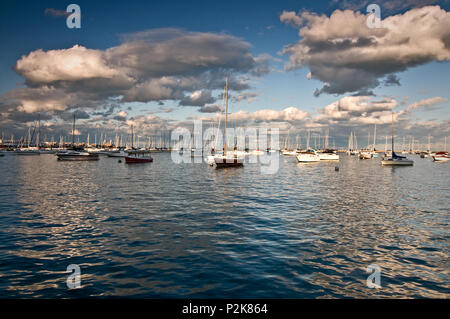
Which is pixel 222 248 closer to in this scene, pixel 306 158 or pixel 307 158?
pixel 306 158

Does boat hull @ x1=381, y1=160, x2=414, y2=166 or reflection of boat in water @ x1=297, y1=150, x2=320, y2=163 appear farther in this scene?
reflection of boat in water @ x1=297, y1=150, x2=320, y2=163

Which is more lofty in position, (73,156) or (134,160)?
(73,156)

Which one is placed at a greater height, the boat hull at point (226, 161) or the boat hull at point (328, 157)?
the boat hull at point (328, 157)

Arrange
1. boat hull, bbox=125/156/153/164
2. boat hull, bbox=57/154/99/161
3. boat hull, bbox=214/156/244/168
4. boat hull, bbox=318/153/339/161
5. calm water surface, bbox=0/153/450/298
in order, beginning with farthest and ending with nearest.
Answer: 1. boat hull, bbox=318/153/339/161
2. boat hull, bbox=57/154/99/161
3. boat hull, bbox=125/156/153/164
4. boat hull, bbox=214/156/244/168
5. calm water surface, bbox=0/153/450/298

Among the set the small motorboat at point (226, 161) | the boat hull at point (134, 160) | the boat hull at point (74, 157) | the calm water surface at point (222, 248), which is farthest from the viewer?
the boat hull at point (74, 157)

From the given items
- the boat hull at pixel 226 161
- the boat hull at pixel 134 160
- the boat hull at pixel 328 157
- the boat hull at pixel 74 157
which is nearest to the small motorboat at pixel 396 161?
the boat hull at pixel 328 157

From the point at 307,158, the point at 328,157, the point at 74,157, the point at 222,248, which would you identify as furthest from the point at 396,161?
the point at 74,157

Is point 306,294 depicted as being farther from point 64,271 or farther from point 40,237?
point 40,237

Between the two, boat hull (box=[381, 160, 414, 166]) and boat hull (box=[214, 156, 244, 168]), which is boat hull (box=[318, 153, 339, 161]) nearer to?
boat hull (box=[381, 160, 414, 166])

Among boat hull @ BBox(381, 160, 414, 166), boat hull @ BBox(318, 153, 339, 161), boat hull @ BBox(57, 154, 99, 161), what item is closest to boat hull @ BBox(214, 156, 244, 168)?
Answer: boat hull @ BBox(381, 160, 414, 166)

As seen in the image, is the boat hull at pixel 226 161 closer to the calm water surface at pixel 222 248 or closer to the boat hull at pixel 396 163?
the calm water surface at pixel 222 248

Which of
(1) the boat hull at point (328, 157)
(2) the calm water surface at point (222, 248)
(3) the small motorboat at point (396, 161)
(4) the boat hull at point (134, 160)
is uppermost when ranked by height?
(1) the boat hull at point (328, 157)

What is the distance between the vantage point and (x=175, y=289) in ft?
25.2
